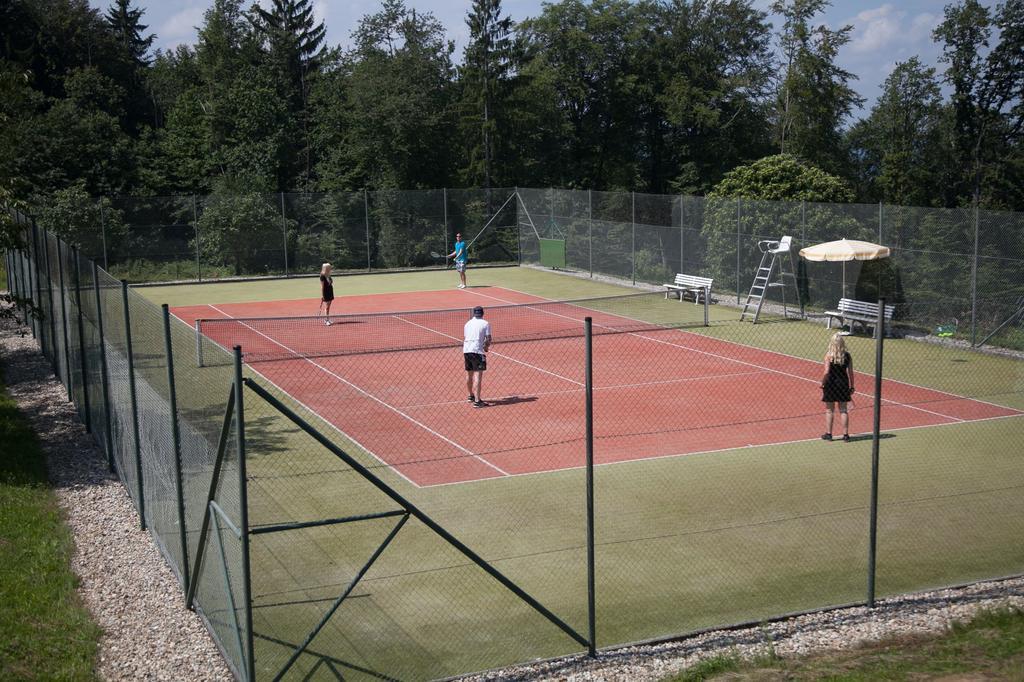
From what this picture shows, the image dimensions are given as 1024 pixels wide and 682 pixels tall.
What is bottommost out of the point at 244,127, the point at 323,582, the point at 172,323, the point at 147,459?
the point at 323,582

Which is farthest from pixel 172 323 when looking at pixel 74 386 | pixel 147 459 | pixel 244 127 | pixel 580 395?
pixel 244 127

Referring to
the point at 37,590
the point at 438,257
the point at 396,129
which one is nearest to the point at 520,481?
the point at 37,590

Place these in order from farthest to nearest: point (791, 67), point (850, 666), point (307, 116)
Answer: point (307, 116) < point (791, 67) < point (850, 666)

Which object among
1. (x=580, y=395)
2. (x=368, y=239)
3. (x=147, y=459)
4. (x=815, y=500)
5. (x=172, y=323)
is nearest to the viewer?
(x=172, y=323)

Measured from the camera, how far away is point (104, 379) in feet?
40.7

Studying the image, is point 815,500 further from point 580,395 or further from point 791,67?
point 791,67

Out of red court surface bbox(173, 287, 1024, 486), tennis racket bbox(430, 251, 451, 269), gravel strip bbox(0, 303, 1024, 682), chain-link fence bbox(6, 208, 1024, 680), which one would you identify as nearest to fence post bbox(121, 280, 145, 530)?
chain-link fence bbox(6, 208, 1024, 680)

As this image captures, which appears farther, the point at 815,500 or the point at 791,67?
the point at 791,67

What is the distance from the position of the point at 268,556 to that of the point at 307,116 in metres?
48.4

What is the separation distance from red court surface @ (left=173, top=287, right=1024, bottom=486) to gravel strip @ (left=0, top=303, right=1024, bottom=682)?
3456mm

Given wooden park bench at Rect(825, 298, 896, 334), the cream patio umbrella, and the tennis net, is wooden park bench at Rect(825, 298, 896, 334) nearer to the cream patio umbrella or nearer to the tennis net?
the cream patio umbrella

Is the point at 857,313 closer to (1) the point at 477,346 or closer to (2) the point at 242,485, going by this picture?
(1) the point at 477,346

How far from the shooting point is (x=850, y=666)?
7.69 meters

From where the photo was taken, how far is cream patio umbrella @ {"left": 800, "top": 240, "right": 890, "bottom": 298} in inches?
920
